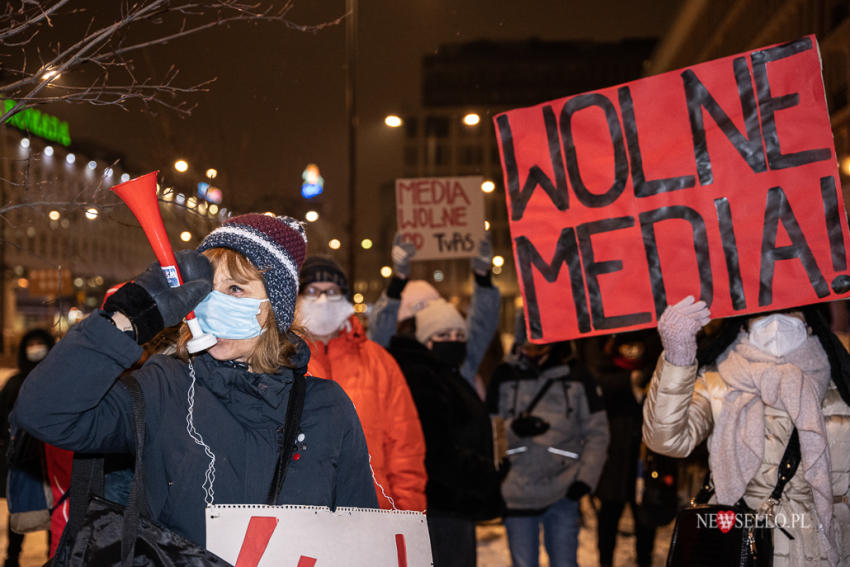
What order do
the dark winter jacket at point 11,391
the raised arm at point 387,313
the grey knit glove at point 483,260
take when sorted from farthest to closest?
the grey knit glove at point 483,260 < the raised arm at point 387,313 < the dark winter jacket at point 11,391

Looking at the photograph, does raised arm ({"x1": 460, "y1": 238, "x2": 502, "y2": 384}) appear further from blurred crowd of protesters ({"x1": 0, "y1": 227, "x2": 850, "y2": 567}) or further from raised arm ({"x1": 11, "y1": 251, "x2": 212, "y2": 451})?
raised arm ({"x1": 11, "y1": 251, "x2": 212, "y2": 451})

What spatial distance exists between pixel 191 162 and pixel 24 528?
247cm

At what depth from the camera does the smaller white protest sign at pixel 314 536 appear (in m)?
1.99

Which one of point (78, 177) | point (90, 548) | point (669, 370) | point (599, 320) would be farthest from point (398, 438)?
point (90, 548)

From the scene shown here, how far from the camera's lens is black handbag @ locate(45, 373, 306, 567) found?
1.83m

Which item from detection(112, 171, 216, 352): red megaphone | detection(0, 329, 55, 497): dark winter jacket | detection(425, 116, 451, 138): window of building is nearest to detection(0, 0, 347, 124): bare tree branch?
detection(112, 171, 216, 352): red megaphone

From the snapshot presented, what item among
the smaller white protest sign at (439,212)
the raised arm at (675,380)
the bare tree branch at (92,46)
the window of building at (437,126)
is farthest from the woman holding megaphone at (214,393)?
the window of building at (437,126)

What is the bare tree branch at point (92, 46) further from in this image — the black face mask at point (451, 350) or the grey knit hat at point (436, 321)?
the black face mask at point (451, 350)

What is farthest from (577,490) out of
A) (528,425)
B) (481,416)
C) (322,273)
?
(322,273)

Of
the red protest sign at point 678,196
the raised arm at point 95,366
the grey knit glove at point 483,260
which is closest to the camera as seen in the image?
the raised arm at point 95,366

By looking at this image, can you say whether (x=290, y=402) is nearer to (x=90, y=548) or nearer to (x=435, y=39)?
(x=90, y=548)

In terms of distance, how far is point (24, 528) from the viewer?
4.28 m

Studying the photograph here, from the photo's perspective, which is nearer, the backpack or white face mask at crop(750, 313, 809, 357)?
white face mask at crop(750, 313, 809, 357)

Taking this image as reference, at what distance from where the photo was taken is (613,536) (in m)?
6.87
